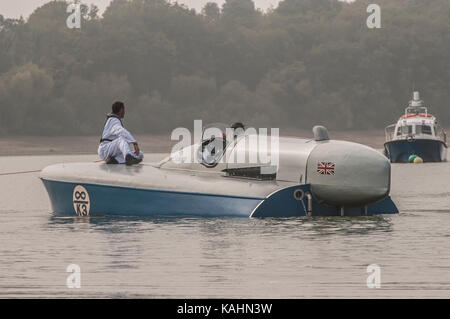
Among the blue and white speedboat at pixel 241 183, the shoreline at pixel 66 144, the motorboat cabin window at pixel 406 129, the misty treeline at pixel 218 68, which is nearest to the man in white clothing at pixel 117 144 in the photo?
the blue and white speedboat at pixel 241 183

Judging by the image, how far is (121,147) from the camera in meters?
18.0

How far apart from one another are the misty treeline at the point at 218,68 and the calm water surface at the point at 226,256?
67402 millimetres

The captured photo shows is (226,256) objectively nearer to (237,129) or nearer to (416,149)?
(237,129)

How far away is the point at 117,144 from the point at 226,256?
17.5ft

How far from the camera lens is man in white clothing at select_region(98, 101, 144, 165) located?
59.0 ft

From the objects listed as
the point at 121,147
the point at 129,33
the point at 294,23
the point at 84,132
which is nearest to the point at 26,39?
the point at 129,33

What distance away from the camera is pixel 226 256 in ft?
43.6

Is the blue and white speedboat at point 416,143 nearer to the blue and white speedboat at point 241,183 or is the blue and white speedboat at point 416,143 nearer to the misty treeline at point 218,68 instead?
the misty treeline at point 218,68

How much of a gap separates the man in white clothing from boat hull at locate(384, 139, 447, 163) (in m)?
37.8

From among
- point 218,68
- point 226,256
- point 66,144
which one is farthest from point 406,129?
point 218,68

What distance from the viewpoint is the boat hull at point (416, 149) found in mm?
54438

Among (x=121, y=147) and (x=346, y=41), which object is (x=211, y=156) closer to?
(x=121, y=147)

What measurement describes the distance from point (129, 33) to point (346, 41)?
23.1 metres

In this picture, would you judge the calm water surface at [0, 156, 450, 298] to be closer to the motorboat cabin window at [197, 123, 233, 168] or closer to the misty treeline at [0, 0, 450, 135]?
the motorboat cabin window at [197, 123, 233, 168]
